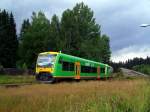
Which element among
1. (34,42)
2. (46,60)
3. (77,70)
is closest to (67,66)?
(46,60)

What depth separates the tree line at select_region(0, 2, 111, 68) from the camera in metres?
87.0

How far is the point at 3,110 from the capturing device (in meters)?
10.0

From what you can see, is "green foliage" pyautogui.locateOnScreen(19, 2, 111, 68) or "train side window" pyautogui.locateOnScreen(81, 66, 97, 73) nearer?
"train side window" pyautogui.locateOnScreen(81, 66, 97, 73)

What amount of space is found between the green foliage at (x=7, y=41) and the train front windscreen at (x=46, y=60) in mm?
51356

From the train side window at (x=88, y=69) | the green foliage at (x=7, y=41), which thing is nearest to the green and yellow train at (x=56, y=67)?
the train side window at (x=88, y=69)

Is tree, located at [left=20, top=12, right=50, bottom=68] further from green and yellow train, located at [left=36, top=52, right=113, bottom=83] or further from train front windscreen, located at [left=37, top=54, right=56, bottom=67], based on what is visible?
train front windscreen, located at [left=37, top=54, right=56, bottom=67]

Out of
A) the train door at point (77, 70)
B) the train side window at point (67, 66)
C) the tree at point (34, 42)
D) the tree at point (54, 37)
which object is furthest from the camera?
the tree at point (54, 37)

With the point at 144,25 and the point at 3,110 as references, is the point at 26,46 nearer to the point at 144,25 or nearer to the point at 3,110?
the point at 144,25

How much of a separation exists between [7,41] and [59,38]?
39.5 ft

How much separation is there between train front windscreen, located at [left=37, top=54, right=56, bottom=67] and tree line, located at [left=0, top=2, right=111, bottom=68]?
Result: 46.1 m

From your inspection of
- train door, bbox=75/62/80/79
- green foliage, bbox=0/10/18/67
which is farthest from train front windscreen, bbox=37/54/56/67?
green foliage, bbox=0/10/18/67

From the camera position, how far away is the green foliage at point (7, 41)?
91.5 metres

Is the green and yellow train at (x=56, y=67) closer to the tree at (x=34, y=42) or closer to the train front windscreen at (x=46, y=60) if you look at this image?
the train front windscreen at (x=46, y=60)

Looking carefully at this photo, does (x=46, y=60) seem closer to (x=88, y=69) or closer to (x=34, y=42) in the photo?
(x=88, y=69)
